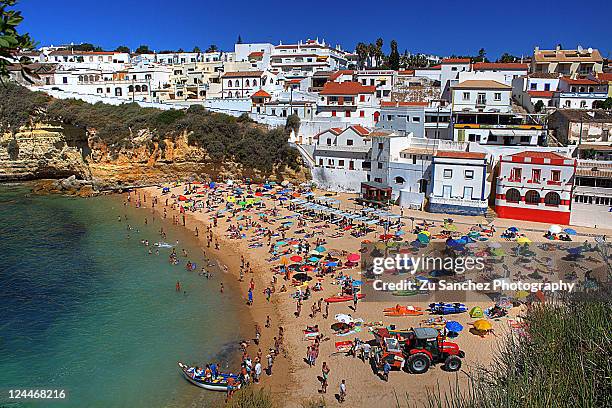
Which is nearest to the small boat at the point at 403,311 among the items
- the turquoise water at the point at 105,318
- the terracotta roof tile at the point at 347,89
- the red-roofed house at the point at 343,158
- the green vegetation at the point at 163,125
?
the turquoise water at the point at 105,318

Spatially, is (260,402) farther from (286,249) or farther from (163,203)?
(163,203)

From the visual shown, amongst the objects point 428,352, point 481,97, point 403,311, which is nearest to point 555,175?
point 481,97

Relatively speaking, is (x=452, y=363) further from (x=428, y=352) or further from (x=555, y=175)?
(x=555, y=175)

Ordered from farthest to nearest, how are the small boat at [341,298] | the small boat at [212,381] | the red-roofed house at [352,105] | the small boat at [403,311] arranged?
the red-roofed house at [352,105] → the small boat at [341,298] → the small boat at [403,311] → the small boat at [212,381]

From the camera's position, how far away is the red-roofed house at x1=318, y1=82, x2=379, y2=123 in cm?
5109

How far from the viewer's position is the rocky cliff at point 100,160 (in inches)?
2018

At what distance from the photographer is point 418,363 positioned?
17.0 meters

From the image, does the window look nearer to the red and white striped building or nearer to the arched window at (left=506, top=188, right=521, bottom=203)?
the red and white striped building

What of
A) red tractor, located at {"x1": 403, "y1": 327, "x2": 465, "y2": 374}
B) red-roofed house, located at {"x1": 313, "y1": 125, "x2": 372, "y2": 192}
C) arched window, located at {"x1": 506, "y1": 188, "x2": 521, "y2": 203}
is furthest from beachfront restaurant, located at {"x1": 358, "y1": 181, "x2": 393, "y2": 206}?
red tractor, located at {"x1": 403, "y1": 327, "x2": 465, "y2": 374}

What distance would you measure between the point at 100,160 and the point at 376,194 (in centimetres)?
3087

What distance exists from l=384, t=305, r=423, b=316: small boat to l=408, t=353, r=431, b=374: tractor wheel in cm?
426

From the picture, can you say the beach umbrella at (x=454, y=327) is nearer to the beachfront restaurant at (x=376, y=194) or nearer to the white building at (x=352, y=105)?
the beachfront restaurant at (x=376, y=194)

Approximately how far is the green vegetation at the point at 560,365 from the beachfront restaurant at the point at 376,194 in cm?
2733

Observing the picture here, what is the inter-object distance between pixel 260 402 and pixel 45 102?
5840 cm
